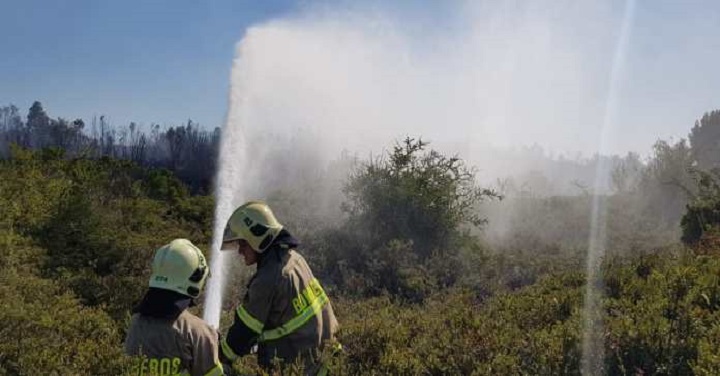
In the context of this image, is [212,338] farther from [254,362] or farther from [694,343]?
[694,343]

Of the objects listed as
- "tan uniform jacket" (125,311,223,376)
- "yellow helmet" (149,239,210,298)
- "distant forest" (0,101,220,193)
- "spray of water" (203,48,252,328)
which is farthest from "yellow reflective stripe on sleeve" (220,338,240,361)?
"distant forest" (0,101,220,193)

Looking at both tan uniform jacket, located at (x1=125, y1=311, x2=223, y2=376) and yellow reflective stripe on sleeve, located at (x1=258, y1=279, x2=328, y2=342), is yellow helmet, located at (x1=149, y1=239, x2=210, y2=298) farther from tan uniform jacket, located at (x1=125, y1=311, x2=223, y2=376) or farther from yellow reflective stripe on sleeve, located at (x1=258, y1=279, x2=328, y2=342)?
yellow reflective stripe on sleeve, located at (x1=258, y1=279, x2=328, y2=342)

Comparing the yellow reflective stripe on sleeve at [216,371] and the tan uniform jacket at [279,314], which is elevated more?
the tan uniform jacket at [279,314]

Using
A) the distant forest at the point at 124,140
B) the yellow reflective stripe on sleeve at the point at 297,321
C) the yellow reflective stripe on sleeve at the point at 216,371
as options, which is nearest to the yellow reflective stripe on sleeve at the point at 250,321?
the yellow reflective stripe on sleeve at the point at 297,321

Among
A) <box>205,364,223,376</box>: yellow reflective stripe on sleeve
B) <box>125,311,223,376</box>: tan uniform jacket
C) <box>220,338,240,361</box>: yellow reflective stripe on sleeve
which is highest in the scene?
<box>125,311,223,376</box>: tan uniform jacket

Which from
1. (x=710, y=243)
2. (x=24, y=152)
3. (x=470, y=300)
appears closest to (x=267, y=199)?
(x=24, y=152)

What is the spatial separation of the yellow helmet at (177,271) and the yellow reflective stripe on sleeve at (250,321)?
378 millimetres

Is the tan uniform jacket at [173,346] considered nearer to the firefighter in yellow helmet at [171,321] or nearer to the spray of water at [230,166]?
the firefighter in yellow helmet at [171,321]

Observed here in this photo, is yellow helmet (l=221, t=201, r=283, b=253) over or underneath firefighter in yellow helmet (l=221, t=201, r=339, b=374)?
over

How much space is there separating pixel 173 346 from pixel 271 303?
64cm

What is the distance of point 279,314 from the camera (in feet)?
11.8

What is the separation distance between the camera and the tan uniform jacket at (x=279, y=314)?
3.51 m

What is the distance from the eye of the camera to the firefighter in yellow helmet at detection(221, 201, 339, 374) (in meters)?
3.52

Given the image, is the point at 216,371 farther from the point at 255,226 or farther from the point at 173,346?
the point at 255,226
